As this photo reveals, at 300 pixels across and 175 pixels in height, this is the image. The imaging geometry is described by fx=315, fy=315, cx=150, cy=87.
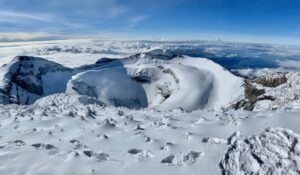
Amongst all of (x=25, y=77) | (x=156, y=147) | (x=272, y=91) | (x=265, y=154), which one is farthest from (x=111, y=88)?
(x=265, y=154)

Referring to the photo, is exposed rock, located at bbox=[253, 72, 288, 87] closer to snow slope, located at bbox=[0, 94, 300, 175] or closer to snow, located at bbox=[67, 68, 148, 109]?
snow slope, located at bbox=[0, 94, 300, 175]

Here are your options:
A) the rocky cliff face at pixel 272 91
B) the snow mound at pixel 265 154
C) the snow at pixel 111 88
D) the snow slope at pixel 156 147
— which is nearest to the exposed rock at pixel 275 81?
the rocky cliff face at pixel 272 91

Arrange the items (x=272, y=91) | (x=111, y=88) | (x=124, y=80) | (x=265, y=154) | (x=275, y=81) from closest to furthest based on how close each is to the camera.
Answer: (x=265, y=154)
(x=272, y=91)
(x=275, y=81)
(x=111, y=88)
(x=124, y=80)

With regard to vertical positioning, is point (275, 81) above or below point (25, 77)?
above

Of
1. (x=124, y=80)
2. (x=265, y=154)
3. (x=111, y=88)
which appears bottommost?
(x=111, y=88)

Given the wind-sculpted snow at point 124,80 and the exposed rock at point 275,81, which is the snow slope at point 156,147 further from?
the wind-sculpted snow at point 124,80

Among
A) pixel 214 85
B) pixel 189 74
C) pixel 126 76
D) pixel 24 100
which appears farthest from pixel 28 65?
pixel 214 85

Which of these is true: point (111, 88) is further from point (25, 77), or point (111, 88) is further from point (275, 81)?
point (275, 81)

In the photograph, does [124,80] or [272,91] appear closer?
[272,91]

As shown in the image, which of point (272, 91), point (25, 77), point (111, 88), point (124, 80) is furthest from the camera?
point (124, 80)

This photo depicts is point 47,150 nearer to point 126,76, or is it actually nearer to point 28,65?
point 126,76
